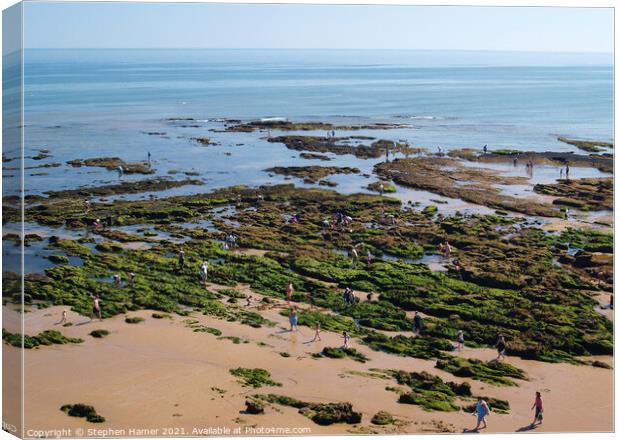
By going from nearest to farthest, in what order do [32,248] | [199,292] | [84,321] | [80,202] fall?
[84,321]
[199,292]
[32,248]
[80,202]

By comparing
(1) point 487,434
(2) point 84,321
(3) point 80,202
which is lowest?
(1) point 487,434

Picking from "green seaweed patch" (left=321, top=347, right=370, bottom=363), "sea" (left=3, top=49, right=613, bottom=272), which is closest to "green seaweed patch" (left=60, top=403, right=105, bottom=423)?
"green seaweed patch" (left=321, top=347, right=370, bottom=363)

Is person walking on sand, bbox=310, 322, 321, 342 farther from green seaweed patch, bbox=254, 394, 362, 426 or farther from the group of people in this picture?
the group of people

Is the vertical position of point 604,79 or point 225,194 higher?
point 604,79

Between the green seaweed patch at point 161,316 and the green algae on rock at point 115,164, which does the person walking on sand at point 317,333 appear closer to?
the green seaweed patch at point 161,316

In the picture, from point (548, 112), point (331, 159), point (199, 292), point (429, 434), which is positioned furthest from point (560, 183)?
point (429, 434)

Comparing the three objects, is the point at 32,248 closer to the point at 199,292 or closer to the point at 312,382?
the point at 199,292
